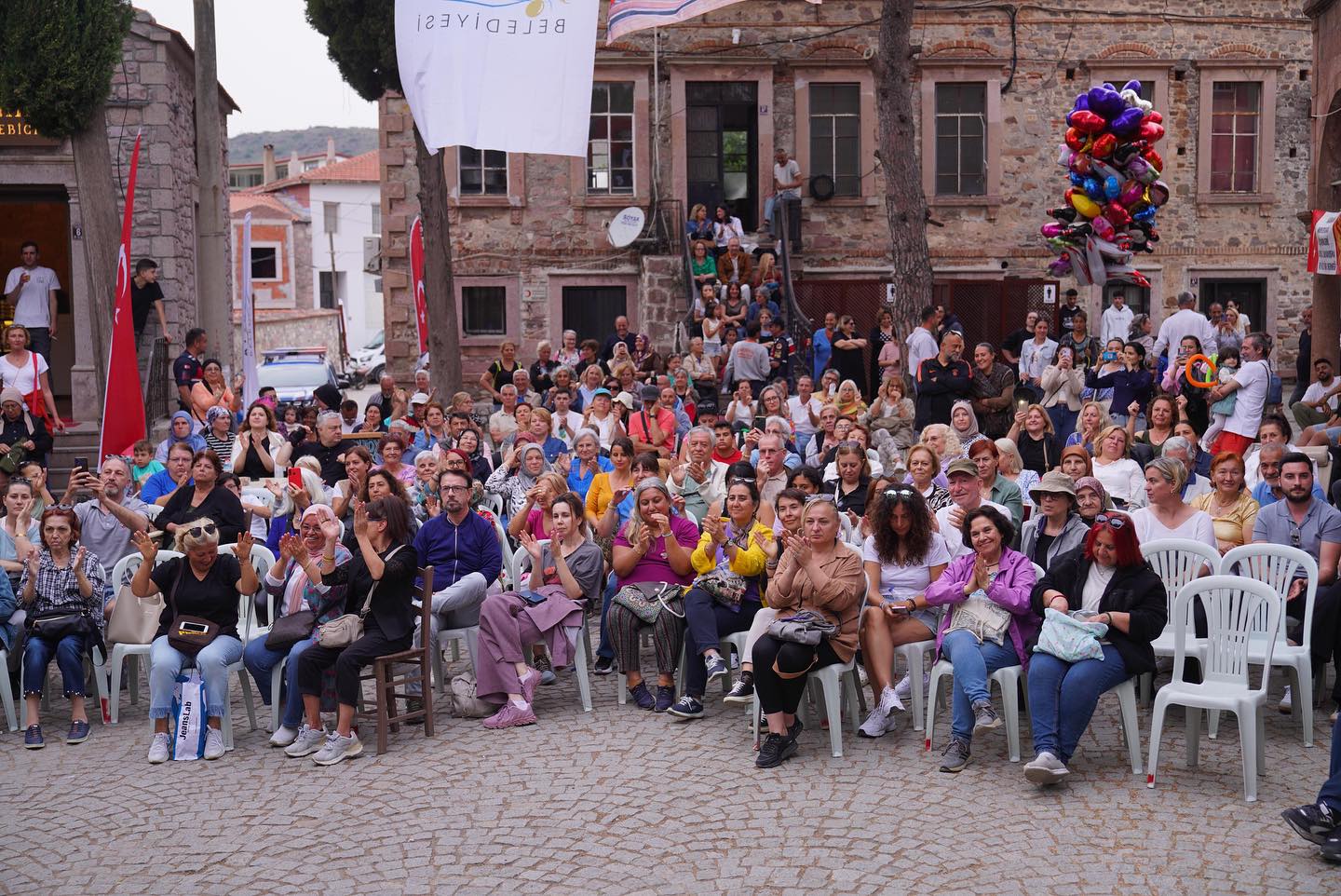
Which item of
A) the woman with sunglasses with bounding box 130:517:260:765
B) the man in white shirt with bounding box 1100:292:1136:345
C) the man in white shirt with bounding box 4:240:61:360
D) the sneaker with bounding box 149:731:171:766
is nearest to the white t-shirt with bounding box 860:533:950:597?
the woman with sunglasses with bounding box 130:517:260:765

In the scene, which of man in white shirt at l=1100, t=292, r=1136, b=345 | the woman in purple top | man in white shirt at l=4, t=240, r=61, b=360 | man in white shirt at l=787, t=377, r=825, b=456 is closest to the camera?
the woman in purple top

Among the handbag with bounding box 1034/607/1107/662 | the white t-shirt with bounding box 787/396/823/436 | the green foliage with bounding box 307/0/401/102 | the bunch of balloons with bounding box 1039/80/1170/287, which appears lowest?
the handbag with bounding box 1034/607/1107/662

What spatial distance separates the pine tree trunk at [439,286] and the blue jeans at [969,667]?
13.5 meters

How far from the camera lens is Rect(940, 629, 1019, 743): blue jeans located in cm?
709

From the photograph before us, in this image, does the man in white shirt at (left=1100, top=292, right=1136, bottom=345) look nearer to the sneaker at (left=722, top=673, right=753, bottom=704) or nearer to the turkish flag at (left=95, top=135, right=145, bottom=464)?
the sneaker at (left=722, top=673, right=753, bottom=704)

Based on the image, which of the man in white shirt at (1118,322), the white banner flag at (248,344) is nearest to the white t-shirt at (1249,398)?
the man in white shirt at (1118,322)

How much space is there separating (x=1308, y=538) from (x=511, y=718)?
4.45 metres

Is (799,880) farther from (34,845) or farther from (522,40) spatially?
(522,40)

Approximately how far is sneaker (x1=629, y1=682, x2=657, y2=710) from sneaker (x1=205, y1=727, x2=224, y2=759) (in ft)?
7.58

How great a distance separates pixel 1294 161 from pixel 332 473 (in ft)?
62.5

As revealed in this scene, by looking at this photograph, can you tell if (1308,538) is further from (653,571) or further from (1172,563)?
(653,571)

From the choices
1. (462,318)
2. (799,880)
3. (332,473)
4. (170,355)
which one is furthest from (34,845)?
(462,318)

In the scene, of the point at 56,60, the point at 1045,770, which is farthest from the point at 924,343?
the point at 1045,770

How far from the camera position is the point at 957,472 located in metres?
8.19
